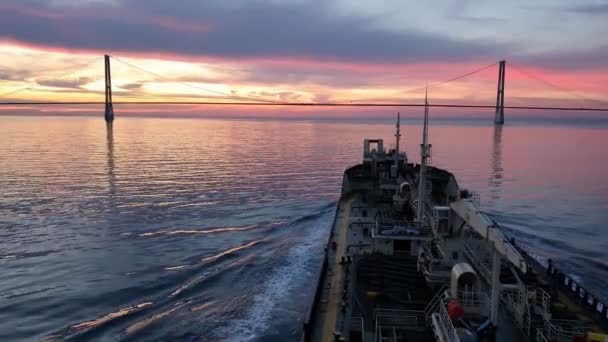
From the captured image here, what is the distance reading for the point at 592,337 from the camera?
12938 millimetres

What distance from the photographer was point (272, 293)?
2548 centimetres

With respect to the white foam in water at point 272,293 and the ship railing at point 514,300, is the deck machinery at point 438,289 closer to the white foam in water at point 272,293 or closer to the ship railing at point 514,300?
the ship railing at point 514,300

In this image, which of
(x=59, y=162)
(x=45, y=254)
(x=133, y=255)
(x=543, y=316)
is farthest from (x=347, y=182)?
(x=59, y=162)

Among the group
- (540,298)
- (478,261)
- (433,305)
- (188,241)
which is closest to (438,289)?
(433,305)

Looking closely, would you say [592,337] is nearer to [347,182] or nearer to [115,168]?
[347,182]

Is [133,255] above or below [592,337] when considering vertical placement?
below

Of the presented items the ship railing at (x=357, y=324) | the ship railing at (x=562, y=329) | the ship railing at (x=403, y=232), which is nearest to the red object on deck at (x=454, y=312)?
the ship railing at (x=357, y=324)

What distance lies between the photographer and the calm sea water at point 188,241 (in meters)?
22.1

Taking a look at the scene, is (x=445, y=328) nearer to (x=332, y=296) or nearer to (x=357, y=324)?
(x=357, y=324)

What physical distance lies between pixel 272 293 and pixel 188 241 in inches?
408

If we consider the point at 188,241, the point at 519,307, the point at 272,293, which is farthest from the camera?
the point at 188,241

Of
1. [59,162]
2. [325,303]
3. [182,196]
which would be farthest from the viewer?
[59,162]

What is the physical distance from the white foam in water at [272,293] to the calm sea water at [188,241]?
0.29 feet

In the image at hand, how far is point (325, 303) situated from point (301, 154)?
8236cm
